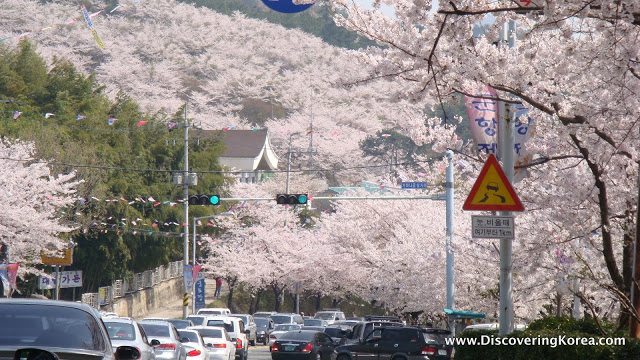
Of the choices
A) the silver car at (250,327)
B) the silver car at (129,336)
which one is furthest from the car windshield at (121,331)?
the silver car at (250,327)

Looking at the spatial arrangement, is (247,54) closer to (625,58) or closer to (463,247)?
(463,247)

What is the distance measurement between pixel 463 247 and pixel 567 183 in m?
14.9

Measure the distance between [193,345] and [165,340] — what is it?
3.16 metres

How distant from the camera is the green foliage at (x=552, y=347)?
30.2 ft

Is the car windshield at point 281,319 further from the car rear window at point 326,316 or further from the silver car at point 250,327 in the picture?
the silver car at point 250,327

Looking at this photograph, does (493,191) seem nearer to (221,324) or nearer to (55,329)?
(55,329)

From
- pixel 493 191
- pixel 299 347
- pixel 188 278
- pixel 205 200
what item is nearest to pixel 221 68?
pixel 188 278

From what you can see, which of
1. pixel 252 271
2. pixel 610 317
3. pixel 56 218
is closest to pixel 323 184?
pixel 252 271

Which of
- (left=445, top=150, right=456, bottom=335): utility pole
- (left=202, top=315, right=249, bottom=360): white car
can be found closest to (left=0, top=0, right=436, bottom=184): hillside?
(left=202, top=315, right=249, bottom=360): white car

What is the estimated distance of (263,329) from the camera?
4394cm

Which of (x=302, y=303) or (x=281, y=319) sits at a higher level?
(x=302, y=303)

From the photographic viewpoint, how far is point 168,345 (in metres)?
17.6

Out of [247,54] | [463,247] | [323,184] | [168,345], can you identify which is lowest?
[168,345]

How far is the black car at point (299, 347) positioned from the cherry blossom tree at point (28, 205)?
13684 millimetres
